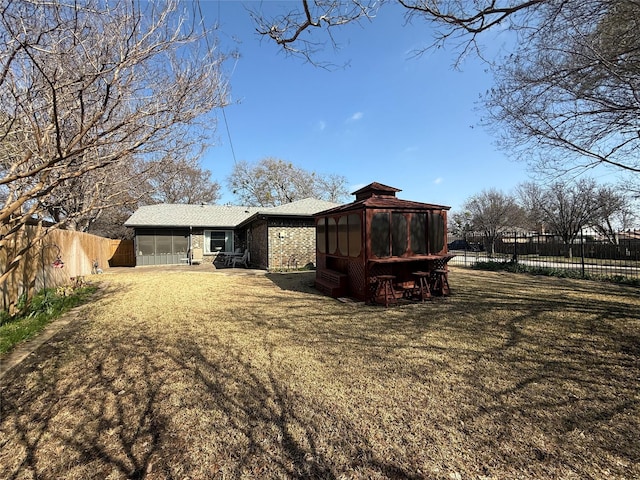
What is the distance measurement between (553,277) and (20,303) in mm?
15418

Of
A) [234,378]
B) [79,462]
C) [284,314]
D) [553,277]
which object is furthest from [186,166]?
[553,277]

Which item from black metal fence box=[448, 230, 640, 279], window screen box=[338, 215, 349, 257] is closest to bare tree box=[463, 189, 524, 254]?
black metal fence box=[448, 230, 640, 279]

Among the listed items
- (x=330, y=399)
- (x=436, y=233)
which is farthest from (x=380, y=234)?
(x=330, y=399)

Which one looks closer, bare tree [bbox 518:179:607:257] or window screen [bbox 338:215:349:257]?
window screen [bbox 338:215:349:257]

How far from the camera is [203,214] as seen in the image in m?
19.2

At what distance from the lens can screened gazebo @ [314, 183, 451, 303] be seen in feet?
22.7

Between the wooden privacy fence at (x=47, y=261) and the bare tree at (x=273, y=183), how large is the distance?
20.5m

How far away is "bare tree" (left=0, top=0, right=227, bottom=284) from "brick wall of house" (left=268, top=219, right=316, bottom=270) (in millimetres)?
9028

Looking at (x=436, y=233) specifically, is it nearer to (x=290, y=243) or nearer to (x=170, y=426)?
(x=170, y=426)

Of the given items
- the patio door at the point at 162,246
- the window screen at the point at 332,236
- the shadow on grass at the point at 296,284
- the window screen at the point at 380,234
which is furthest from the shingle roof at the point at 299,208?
the window screen at the point at 380,234

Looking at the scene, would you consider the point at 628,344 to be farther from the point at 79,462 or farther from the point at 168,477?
the point at 79,462

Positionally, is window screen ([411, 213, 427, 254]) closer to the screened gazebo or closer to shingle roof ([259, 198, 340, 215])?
the screened gazebo

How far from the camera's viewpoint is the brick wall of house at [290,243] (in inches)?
540

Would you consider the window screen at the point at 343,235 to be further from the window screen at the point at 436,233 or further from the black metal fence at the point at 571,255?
the black metal fence at the point at 571,255
